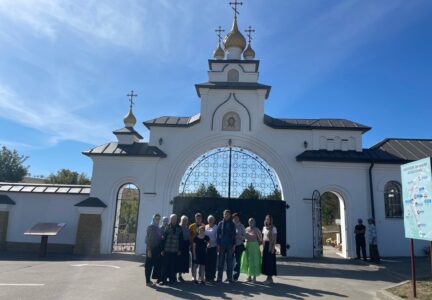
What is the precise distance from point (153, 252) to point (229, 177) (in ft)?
20.7

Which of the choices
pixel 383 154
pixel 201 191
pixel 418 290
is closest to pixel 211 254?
pixel 418 290

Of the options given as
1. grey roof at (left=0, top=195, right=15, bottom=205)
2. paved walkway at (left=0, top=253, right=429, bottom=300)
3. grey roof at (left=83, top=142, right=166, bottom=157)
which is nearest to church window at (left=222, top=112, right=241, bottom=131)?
grey roof at (left=83, top=142, right=166, bottom=157)

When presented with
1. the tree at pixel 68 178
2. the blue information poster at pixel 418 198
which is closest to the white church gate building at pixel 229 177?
the blue information poster at pixel 418 198

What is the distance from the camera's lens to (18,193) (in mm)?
14766

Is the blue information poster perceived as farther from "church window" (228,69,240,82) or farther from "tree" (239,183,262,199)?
"church window" (228,69,240,82)

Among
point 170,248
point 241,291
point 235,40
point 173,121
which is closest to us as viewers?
point 241,291

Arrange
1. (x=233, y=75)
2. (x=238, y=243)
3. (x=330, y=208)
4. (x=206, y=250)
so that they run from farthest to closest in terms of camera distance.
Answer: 1. (x=330, y=208)
2. (x=233, y=75)
3. (x=238, y=243)
4. (x=206, y=250)

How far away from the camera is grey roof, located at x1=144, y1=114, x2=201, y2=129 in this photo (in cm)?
1488

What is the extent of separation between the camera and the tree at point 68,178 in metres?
40.0

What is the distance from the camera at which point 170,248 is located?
27.0 feet

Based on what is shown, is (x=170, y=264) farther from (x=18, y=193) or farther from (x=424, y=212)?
(x=18, y=193)

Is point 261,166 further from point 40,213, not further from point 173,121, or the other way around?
point 40,213

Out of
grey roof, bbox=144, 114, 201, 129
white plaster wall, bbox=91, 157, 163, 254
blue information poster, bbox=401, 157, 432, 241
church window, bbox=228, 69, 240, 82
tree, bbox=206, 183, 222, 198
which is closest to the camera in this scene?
blue information poster, bbox=401, 157, 432, 241

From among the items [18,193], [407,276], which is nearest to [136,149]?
[18,193]
